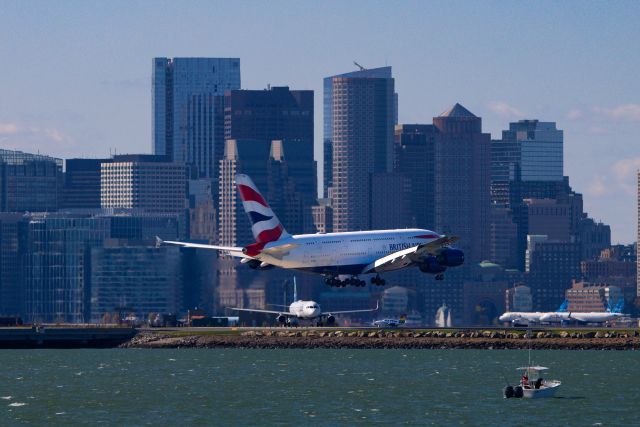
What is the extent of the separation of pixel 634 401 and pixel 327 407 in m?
27.1

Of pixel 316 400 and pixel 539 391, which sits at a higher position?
pixel 539 391

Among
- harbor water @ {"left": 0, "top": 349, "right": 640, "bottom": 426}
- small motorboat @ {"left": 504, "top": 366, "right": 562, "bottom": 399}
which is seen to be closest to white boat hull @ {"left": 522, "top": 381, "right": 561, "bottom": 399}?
small motorboat @ {"left": 504, "top": 366, "right": 562, "bottom": 399}

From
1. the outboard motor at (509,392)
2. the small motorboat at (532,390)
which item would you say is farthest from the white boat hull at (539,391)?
the outboard motor at (509,392)

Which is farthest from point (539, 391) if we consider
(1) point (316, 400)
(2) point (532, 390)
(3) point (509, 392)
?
(1) point (316, 400)

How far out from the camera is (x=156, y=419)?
15362 centimetres

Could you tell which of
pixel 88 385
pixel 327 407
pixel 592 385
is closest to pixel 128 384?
pixel 88 385

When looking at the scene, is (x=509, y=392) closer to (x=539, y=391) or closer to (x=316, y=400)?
(x=539, y=391)

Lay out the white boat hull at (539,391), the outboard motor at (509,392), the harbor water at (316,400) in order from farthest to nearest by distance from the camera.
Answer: the white boat hull at (539,391) < the outboard motor at (509,392) < the harbor water at (316,400)

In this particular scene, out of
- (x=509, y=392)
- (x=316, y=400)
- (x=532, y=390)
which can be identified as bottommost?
(x=316, y=400)

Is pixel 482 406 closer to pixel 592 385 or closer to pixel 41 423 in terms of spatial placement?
pixel 592 385

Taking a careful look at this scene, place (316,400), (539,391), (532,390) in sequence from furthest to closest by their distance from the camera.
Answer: (316,400)
(539,391)
(532,390)

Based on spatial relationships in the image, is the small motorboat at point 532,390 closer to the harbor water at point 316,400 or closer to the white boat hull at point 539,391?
the white boat hull at point 539,391

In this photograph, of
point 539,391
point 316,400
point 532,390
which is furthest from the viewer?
point 316,400

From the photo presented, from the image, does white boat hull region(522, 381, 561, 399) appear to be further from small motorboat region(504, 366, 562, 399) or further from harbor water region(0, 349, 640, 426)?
→ harbor water region(0, 349, 640, 426)
